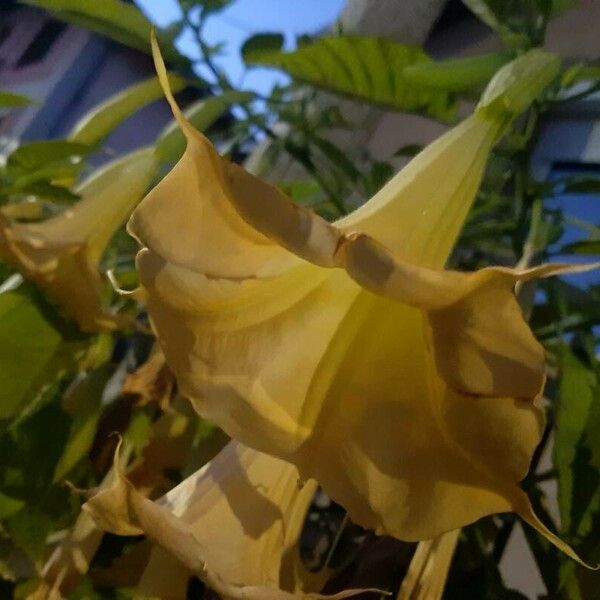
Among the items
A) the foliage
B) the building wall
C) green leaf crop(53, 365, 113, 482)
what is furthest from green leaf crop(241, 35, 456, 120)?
the building wall

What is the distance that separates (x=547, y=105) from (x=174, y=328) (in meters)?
0.37

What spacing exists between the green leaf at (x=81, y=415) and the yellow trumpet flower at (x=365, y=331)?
236 millimetres

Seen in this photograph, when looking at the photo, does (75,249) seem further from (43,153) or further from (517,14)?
(517,14)

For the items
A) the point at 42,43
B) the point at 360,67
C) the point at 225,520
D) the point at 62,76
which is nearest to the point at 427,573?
the point at 225,520

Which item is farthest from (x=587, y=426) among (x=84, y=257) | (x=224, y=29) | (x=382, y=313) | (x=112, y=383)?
(x=224, y=29)

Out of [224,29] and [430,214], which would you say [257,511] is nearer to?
[430,214]

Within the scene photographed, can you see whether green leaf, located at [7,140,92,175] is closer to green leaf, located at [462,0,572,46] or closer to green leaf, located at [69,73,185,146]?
green leaf, located at [69,73,185,146]

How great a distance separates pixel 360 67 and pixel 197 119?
0.12 meters

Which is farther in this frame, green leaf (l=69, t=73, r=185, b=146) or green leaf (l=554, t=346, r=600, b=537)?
green leaf (l=69, t=73, r=185, b=146)

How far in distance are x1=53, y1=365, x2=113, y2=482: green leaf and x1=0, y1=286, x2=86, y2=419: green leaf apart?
38 millimetres

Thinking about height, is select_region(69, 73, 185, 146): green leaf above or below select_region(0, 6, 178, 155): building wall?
above

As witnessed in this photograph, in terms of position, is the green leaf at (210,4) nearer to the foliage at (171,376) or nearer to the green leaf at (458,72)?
the foliage at (171,376)

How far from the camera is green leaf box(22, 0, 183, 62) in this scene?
2.27 ft

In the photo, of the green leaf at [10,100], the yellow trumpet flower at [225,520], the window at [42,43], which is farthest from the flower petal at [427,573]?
the window at [42,43]
